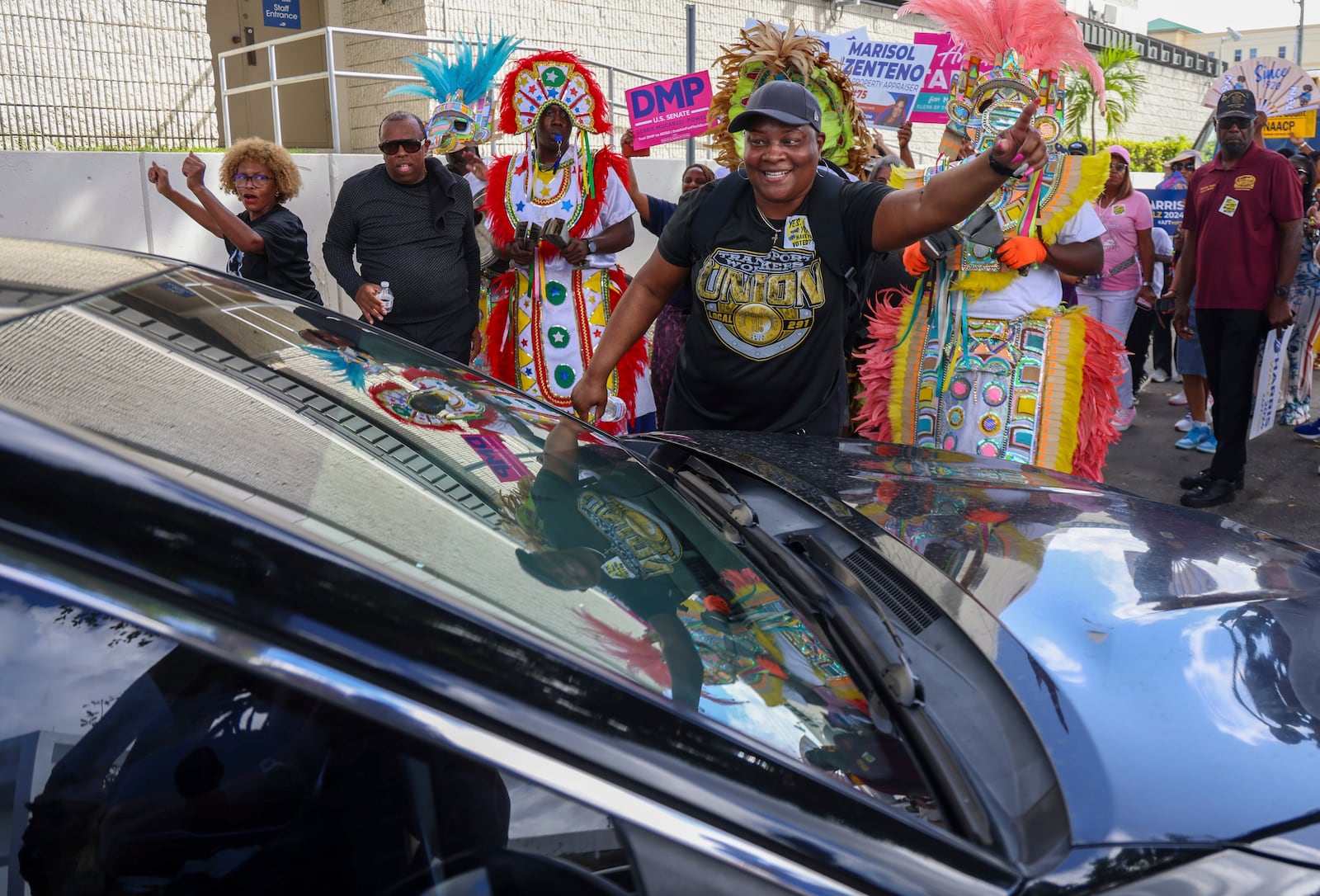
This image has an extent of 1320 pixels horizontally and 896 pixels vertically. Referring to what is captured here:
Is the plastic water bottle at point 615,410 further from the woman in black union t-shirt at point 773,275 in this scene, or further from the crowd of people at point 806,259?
the woman in black union t-shirt at point 773,275

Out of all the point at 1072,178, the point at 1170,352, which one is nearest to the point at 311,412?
the point at 1072,178

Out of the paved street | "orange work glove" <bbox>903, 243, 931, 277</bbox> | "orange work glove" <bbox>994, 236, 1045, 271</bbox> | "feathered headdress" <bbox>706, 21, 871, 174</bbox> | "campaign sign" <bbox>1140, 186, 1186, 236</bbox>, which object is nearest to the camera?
"orange work glove" <bbox>994, 236, 1045, 271</bbox>

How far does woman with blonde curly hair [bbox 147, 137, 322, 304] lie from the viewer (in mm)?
4816

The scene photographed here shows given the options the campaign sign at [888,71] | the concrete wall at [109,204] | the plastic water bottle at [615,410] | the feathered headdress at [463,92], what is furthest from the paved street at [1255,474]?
the concrete wall at [109,204]

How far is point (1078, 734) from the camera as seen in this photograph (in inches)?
51.8

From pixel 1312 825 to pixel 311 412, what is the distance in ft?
4.19

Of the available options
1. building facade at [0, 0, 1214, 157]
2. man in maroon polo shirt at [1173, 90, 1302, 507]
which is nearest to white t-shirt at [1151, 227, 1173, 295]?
man in maroon polo shirt at [1173, 90, 1302, 507]

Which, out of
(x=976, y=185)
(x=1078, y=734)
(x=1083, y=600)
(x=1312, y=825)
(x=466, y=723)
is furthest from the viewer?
(x=976, y=185)

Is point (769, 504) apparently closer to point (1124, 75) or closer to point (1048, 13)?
point (1048, 13)

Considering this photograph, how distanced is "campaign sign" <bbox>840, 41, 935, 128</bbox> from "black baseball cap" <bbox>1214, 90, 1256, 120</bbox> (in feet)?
10.8

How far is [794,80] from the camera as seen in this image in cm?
474

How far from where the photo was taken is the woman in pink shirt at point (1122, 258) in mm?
7664

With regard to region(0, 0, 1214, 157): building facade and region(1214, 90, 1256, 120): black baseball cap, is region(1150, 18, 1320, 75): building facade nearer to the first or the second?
region(0, 0, 1214, 157): building facade

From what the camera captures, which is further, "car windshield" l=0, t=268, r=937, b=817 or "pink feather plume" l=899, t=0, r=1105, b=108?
"pink feather plume" l=899, t=0, r=1105, b=108
